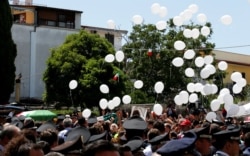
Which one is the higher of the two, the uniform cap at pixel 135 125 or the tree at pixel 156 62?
the tree at pixel 156 62

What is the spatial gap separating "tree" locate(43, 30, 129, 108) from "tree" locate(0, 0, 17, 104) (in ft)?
8.21

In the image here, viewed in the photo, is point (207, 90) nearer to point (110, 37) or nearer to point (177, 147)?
point (177, 147)

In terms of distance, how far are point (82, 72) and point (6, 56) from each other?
4731 mm

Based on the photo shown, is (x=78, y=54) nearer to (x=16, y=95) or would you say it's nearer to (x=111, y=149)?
(x=16, y=95)

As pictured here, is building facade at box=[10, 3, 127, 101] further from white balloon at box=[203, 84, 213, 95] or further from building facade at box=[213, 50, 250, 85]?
white balloon at box=[203, 84, 213, 95]

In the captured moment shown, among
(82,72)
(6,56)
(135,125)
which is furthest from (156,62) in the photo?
(135,125)

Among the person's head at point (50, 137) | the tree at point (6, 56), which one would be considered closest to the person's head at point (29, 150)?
the person's head at point (50, 137)

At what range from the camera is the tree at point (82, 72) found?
37.3 m

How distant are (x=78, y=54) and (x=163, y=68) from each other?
625 centimetres

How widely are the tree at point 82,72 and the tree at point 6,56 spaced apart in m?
2.50

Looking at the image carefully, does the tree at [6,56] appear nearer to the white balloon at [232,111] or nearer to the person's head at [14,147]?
the white balloon at [232,111]

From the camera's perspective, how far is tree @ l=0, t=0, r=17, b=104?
3681cm

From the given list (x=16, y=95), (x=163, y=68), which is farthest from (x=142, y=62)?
(x=16, y=95)

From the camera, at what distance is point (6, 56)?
3775cm
